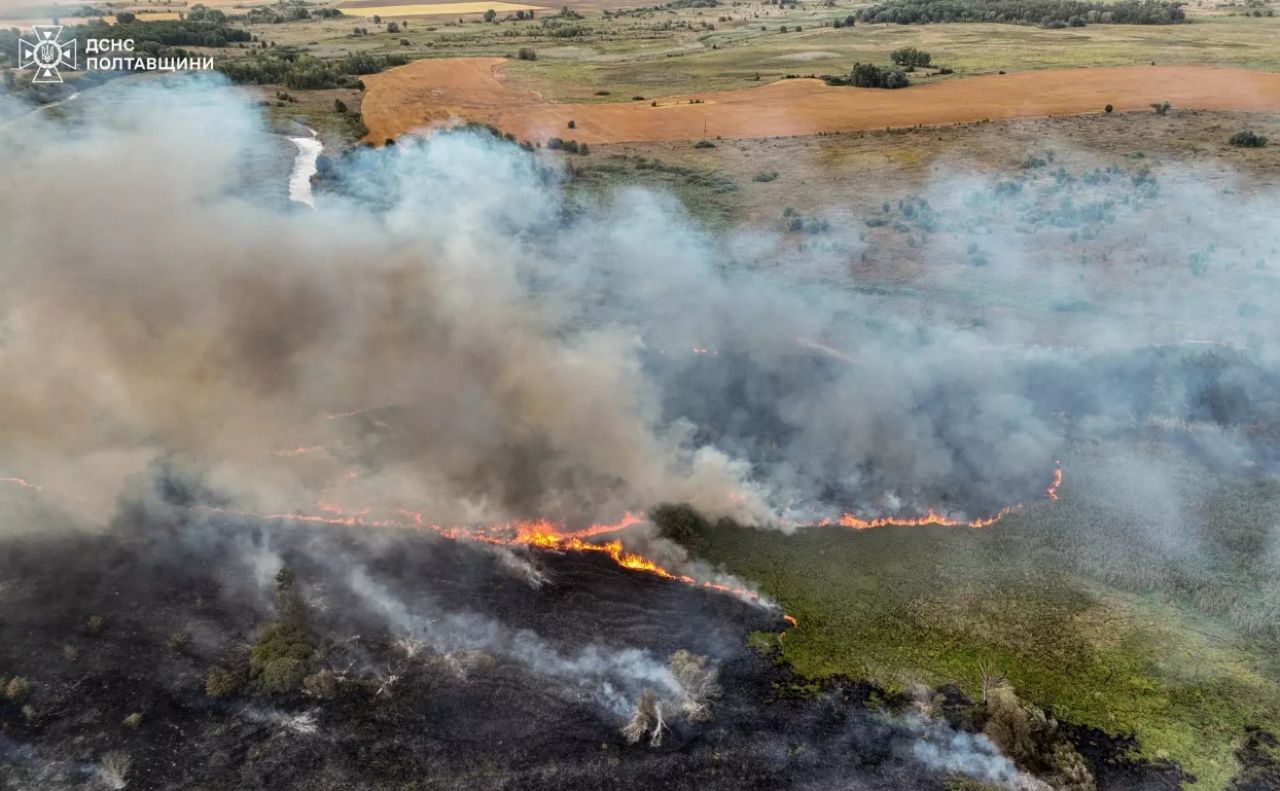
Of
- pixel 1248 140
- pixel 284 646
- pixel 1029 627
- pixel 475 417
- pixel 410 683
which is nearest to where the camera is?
pixel 410 683

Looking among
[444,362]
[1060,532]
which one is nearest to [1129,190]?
[1060,532]

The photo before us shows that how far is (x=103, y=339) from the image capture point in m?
28.5

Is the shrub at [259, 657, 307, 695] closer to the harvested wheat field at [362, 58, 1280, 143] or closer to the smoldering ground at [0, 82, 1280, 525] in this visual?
the smoldering ground at [0, 82, 1280, 525]

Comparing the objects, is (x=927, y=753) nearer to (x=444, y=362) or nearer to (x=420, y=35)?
(x=444, y=362)

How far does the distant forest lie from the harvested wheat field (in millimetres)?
39446

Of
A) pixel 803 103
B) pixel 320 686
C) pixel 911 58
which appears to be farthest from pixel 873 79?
pixel 320 686

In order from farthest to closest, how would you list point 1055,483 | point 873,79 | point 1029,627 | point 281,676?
point 873,79 < point 1055,483 < point 1029,627 < point 281,676

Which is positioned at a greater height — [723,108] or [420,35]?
[420,35]

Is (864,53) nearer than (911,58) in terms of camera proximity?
No

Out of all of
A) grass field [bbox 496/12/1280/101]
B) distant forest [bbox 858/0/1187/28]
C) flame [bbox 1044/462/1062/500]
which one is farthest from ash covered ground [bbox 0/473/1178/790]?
distant forest [bbox 858/0/1187/28]

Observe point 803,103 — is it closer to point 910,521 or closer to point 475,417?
point 475,417

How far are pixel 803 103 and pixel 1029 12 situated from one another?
67.8m

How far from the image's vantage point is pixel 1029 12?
387ft

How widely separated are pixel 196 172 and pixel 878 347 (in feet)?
101
